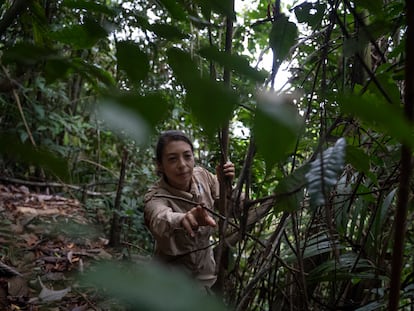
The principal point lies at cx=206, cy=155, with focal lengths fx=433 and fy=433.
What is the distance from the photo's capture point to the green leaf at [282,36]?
601 millimetres

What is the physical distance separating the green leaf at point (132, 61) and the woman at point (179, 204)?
0.82 metres

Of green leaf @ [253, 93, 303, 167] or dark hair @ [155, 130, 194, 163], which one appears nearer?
green leaf @ [253, 93, 303, 167]

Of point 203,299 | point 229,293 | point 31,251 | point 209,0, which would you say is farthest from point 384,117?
point 31,251

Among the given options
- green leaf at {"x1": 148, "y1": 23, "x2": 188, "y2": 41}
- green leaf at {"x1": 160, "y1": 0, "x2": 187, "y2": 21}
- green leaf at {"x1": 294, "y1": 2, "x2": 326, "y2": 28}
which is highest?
green leaf at {"x1": 294, "y1": 2, "x2": 326, "y2": 28}

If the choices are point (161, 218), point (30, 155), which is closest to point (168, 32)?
point (30, 155)

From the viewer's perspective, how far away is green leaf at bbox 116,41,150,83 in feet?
1.19

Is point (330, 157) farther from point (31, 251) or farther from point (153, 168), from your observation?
point (153, 168)

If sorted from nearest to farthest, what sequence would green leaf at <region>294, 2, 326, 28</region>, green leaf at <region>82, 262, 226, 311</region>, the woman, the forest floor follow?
green leaf at <region>82, 262, 226, 311</region>, green leaf at <region>294, 2, 326, 28</region>, the woman, the forest floor

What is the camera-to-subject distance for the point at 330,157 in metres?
0.49

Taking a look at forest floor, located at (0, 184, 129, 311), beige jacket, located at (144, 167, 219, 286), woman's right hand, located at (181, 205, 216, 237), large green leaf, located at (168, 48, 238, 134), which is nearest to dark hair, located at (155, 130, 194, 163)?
beige jacket, located at (144, 167, 219, 286)

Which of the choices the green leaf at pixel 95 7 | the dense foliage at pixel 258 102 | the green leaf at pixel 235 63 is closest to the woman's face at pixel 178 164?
the dense foliage at pixel 258 102

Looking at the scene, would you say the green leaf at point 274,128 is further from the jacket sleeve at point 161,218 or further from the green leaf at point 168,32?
the jacket sleeve at point 161,218

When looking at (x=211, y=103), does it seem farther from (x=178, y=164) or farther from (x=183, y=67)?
(x=178, y=164)

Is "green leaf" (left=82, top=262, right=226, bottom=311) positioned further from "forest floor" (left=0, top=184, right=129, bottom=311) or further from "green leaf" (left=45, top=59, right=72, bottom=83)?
"forest floor" (left=0, top=184, right=129, bottom=311)
